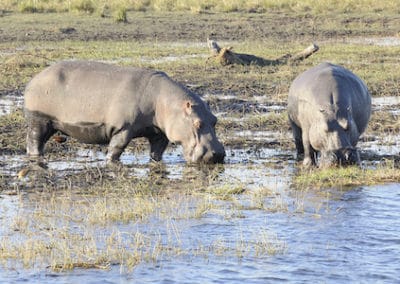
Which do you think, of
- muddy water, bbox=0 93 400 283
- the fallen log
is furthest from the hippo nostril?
the fallen log

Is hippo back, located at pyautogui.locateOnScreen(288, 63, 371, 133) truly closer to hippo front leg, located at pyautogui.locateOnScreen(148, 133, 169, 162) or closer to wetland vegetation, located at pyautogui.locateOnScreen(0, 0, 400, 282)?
wetland vegetation, located at pyautogui.locateOnScreen(0, 0, 400, 282)

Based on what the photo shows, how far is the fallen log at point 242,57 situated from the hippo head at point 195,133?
25.3 ft

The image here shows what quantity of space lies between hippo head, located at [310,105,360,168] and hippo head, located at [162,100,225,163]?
3.83 ft

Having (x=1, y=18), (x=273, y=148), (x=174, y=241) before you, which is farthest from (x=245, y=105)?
(x=1, y=18)

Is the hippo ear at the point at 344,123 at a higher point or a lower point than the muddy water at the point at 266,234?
higher

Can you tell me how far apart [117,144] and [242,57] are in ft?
27.5

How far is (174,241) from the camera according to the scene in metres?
8.23

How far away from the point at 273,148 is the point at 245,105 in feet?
9.29

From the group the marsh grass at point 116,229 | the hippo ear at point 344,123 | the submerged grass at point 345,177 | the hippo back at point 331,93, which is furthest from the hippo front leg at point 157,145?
the hippo ear at point 344,123

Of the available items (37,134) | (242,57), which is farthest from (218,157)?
(242,57)

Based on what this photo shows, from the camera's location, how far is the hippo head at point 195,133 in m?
11.0

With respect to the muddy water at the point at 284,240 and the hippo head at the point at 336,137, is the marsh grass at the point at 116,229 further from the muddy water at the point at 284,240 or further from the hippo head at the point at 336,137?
the hippo head at the point at 336,137

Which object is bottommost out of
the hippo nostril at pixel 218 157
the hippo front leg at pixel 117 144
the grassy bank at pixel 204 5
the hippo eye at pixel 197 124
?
the hippo nostril at pixel 218 157

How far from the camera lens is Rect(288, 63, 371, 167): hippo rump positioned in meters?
10.4
